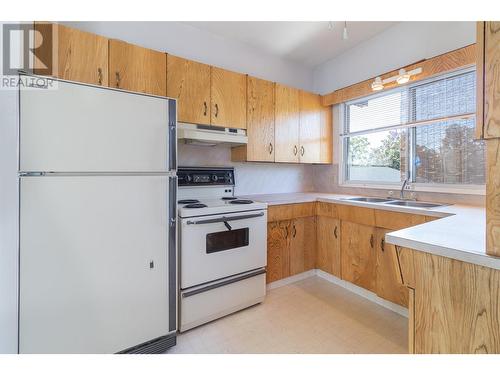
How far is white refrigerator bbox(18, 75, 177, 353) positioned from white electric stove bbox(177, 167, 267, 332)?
15 centimetres

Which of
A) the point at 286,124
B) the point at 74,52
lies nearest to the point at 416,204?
the point at 286,124

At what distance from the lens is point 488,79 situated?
0.80 meters

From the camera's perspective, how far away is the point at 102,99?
4.35 feet

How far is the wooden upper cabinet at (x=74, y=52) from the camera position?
1.51 m

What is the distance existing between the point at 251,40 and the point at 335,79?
1.17 m

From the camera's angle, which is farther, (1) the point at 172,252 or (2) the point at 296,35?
(2) the point at 296,35

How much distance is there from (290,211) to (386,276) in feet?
3.27

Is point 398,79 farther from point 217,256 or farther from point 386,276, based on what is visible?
point 217,256

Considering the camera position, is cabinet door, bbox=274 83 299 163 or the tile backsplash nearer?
the tile backsplash

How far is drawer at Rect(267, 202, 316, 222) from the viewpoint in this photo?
231 centimetres

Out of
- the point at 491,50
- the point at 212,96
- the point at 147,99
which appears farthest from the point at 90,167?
the point at 491,50

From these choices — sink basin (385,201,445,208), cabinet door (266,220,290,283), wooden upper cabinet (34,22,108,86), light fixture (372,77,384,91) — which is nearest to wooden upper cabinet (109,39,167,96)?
wooden upper cabinet (34,22,108,86)

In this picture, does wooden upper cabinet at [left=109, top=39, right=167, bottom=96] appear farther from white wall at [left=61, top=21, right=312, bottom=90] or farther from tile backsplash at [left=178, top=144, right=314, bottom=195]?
tile backsplash at [left=178, top=144, right=314, bottom=195]
